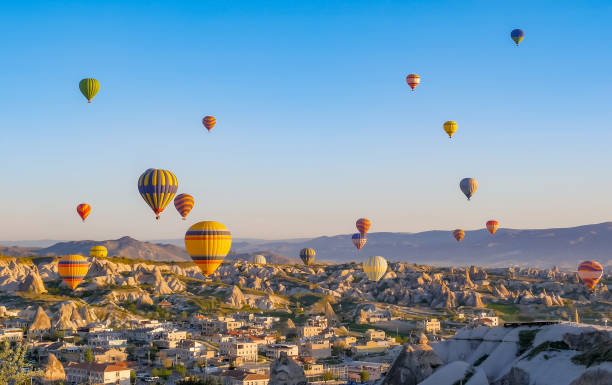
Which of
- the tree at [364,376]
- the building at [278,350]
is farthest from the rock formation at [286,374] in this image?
the building at [278,350]

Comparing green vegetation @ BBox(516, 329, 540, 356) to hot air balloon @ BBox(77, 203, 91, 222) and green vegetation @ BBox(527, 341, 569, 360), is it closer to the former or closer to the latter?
green vegetation @ BBox(527, 341, 569, 360)

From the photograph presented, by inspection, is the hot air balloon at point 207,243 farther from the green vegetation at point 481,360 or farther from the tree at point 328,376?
the green vegetation at point 481,360

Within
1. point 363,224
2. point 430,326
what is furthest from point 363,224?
point 430,326

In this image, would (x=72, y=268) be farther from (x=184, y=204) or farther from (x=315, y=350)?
(x=315, y=350)

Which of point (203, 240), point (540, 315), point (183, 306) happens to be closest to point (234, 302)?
point (183, 306)

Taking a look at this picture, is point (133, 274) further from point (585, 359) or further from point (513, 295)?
point (585, 359)
